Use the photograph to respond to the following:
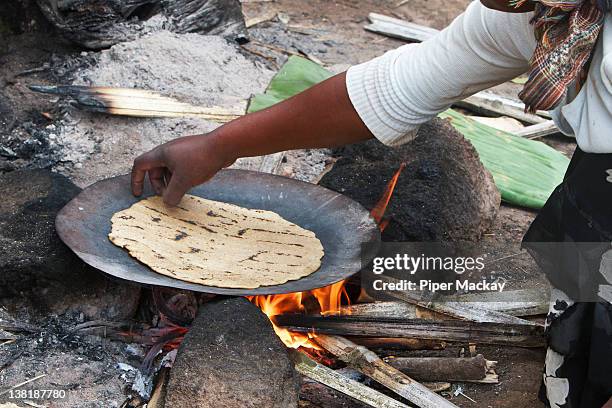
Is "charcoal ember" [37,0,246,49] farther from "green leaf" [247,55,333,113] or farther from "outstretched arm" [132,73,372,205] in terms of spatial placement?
"outstretched arm" [132,73,372,205]

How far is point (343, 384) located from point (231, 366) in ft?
1.35

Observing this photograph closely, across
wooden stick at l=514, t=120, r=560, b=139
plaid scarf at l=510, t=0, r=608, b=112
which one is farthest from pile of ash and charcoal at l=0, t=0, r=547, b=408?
wooden stick at l=514, t=120, r=560, b=139

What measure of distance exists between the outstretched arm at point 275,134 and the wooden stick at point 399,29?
384cm

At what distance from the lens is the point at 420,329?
2.65m

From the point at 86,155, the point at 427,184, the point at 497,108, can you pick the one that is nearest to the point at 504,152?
the point at 497,108

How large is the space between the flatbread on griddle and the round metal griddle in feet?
0.13

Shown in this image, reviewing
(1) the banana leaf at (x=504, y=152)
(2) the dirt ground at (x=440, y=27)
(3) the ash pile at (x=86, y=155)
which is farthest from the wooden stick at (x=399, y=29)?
(1) the banana leaf at (x=504, y=152)

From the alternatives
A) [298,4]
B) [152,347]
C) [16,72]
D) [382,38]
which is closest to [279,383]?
[152,347]

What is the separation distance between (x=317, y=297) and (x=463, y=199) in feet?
2.71

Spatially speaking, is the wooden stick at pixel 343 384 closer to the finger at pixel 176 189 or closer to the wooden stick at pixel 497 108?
the finger at pixel 176 189

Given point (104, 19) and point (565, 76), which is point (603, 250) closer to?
point (565, 76)

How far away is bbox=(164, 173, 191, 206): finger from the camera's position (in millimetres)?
2502

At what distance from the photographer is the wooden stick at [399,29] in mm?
6004

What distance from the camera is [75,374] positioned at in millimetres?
2348
